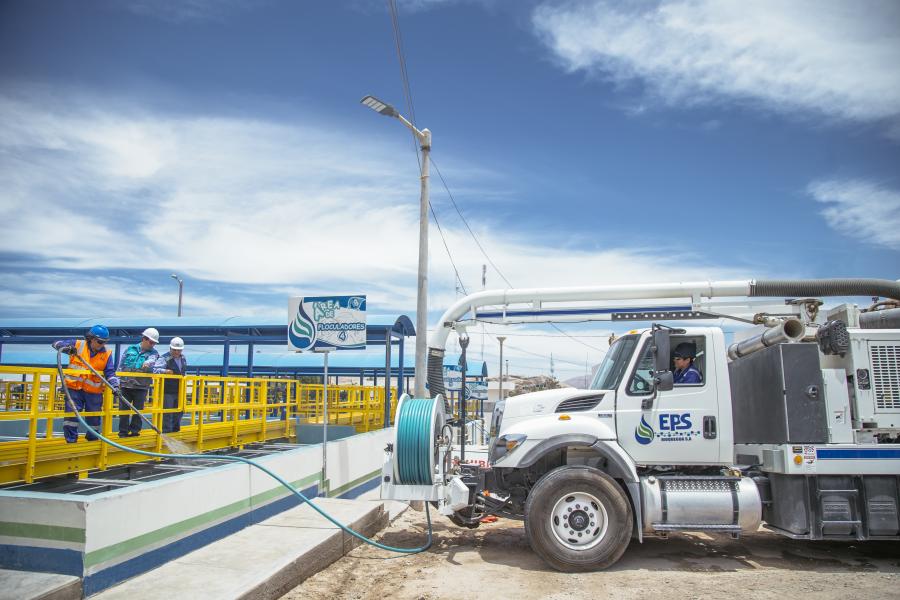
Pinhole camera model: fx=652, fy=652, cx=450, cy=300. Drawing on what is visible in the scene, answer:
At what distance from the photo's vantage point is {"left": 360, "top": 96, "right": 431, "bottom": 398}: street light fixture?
1249 cm

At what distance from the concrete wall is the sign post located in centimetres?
257

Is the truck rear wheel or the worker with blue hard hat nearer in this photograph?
the truck rear wheel

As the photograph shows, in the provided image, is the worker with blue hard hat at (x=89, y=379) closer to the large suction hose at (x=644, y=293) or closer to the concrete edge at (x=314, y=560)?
the concrete edge at (x=314, y=560)

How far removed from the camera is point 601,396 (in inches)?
315

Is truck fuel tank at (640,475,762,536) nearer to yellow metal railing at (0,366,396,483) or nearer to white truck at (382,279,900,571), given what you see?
white truck at (382,279,900,571)

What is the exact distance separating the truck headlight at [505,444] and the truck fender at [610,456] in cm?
18

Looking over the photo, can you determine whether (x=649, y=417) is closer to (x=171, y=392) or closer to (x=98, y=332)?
(x=98, y=332)

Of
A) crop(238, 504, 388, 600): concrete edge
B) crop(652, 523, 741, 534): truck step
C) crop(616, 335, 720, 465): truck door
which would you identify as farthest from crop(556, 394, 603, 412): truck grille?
crop(238, 504, 388, 600): concrete edge

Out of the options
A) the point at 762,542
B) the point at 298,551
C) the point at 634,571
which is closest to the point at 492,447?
the point at 634,571

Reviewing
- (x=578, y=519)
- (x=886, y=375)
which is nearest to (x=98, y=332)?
(x=578, y=519)

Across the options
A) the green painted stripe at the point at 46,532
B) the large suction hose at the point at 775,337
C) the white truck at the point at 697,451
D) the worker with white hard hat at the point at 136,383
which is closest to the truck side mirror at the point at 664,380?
the white truck at the point at 697,451

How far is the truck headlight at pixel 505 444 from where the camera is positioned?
7.89 metres

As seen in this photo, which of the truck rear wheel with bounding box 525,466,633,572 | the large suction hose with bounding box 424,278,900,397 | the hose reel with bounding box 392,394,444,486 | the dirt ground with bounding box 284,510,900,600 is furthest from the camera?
the large suction hose with bounding box 424,278,900,397

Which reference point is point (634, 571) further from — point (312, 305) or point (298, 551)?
point (312, 305)
